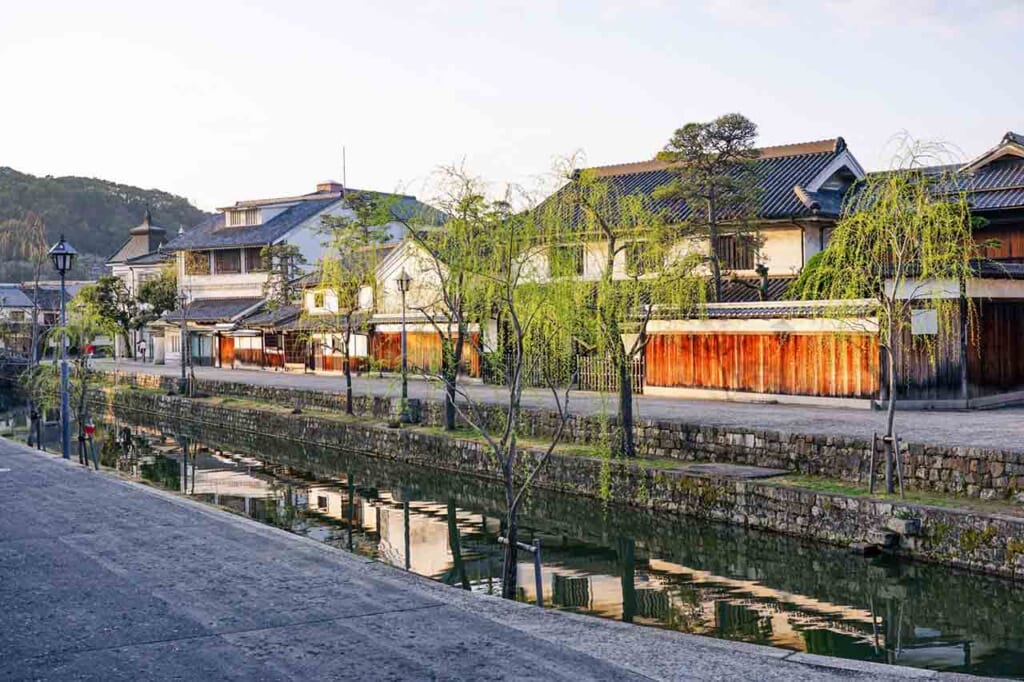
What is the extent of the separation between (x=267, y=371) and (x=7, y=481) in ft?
100

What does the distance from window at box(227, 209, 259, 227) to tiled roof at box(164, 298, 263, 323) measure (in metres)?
4.66

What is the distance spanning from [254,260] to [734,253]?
103 ft

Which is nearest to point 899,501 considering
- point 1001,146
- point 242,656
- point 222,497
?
point 242,656

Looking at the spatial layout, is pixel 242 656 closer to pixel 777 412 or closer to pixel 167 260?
pixel 777 412

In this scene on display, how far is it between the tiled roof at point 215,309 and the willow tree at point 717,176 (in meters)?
29.0

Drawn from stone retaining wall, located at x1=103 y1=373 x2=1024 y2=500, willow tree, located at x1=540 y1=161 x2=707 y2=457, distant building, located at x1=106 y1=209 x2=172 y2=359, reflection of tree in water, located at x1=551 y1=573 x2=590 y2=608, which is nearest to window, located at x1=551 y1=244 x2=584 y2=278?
willow tree, located at x1=540 y1=161 x2=707 y2=457

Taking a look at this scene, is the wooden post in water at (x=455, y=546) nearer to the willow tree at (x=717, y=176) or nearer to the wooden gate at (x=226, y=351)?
the willow tree at (x=717, y=176)

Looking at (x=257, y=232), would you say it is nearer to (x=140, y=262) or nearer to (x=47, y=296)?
(x=140, y=262)

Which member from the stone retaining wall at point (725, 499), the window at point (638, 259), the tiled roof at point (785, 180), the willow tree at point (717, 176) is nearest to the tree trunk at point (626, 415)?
the stone retaining wall at point (725, 499)

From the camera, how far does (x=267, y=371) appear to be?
159ft

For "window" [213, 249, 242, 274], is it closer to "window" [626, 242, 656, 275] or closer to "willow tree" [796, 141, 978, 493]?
"window" [626, 242, 656, 275]

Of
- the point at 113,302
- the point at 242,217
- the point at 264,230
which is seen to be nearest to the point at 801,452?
the point at 264,230

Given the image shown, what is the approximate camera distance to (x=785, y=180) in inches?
1277

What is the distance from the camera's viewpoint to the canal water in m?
12.5
